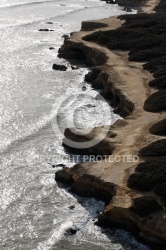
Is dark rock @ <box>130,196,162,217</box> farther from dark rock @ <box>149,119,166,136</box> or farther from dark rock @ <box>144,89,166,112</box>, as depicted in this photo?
dark rock @ <box>144,89,166,112</box>

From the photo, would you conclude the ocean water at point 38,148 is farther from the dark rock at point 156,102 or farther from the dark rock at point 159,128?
the dark rock at point 159,128

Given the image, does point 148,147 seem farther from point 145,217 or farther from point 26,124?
point 26,124

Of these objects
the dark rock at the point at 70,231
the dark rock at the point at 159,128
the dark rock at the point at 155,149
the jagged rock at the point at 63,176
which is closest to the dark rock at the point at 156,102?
the dark rock at the point at 159,128

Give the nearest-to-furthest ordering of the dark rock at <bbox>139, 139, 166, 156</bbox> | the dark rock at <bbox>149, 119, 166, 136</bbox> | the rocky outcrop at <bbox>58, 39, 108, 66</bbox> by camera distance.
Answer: the dark rock at <bbox>139, 139, 166, 156</bbox>
the dark rock at <bbox>149, 119, 166, 136</bbox>
the rocky outcrop at <bbox>58, 39, 108, 66</bbox>

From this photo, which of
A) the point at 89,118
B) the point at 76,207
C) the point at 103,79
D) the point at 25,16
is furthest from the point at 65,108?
the point at 25,16

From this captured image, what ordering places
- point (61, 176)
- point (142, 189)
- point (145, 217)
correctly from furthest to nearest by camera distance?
point (61, 176), point (142, 189), point (145, 217)

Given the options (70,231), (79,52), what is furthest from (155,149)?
(79,52)

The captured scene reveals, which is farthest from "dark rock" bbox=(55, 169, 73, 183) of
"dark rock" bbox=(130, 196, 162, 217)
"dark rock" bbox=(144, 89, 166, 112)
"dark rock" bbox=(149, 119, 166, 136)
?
"dark rock" bbox=(144, 89, 166, 112)
